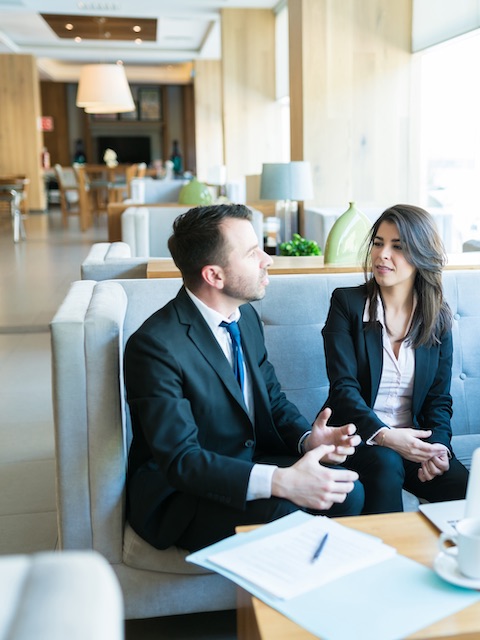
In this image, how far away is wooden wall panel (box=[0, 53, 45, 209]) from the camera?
17109 mm

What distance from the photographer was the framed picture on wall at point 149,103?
22.9m

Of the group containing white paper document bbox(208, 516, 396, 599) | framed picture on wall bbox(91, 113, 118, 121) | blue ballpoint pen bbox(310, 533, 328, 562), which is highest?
framed picture on wall bbox(91, 113, 118, 121)

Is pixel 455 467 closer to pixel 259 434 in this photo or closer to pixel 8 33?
pixel 259 434

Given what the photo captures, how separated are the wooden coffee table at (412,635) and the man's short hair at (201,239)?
72 centimetres

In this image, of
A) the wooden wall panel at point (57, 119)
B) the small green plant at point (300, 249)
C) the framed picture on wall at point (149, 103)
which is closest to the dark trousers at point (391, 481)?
the small green plant at point (300, 249)

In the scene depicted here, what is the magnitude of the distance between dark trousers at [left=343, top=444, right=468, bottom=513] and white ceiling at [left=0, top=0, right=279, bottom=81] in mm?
9472

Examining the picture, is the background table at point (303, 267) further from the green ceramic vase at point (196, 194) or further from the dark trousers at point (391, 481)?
the green ceramic vase at point (196, 194)

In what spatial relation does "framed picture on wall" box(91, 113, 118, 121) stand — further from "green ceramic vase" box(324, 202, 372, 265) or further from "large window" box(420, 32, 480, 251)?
"green ceramic vase" box(324, 202, 372, 265)

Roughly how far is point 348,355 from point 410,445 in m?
0.37

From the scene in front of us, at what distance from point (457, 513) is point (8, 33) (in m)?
15.2

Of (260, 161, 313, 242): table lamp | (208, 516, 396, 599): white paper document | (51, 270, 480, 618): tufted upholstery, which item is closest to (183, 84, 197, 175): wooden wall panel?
(260, 161, 313, 242): table lamp

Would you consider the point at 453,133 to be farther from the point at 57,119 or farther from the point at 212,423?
the point at 57,119

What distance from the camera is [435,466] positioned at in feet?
7.16

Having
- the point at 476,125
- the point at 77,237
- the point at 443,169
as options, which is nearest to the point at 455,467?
the point at 476,125
